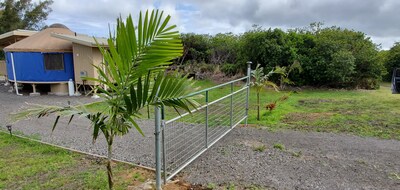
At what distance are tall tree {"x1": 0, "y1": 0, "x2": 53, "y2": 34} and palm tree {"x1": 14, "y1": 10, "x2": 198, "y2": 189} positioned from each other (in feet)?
85.6

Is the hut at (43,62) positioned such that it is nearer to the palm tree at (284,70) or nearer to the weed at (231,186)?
the palm tree at (284,70)

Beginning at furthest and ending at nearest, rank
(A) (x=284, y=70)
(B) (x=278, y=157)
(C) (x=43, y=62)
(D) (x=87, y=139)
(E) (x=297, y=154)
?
(C) (x=43, y=62) → (A) (x=284, y=70) → (D) (x=87, y=139) → (E) (x=297, y=154) → (B) (x=278, y=157)

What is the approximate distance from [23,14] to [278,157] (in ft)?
90.7

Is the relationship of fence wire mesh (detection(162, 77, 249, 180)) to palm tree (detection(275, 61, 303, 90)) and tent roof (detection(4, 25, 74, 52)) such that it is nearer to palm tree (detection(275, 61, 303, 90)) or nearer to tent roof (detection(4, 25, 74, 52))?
palm tree (detection(275, 61, 303, 90))

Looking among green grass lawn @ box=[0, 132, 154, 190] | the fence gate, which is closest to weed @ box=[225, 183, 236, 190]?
the fence gate

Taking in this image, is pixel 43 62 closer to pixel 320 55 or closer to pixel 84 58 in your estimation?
pixel 84 58

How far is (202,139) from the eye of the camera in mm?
5336

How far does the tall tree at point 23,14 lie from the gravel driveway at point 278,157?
21210 mm

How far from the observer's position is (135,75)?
216 cm

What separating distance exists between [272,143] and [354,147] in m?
1.54

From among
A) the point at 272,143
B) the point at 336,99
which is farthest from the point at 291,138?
the point at 336,99

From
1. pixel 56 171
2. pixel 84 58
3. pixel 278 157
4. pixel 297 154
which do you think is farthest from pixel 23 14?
pixel 297 154

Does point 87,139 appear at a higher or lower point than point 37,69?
lower

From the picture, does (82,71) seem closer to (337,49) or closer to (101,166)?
(101,166)
